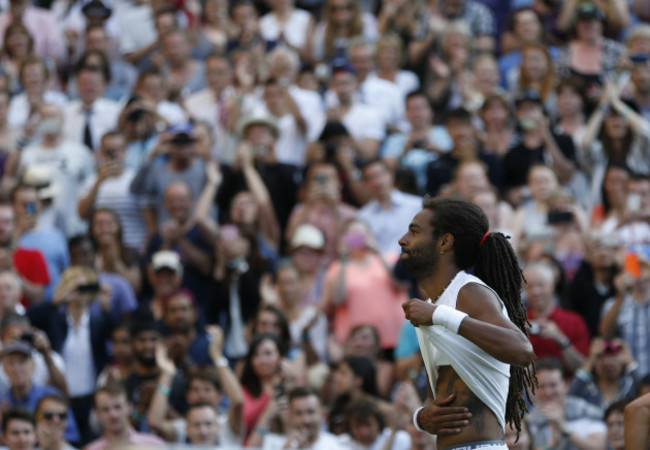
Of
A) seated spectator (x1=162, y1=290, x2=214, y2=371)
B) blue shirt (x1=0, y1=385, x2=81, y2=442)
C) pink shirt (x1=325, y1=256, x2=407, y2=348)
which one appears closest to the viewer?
blue shirt (x1=0, y1=385, x2=81, y2=442)

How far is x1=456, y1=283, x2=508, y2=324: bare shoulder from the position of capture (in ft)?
19.8

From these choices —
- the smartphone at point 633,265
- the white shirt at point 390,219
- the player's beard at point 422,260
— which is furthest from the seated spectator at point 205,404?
the player's beard at point 422,260

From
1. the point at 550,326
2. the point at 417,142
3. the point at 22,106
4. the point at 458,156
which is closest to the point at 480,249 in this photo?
the point at 550,326

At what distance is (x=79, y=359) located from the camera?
11.9 meters

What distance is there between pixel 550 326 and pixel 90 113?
591 cm

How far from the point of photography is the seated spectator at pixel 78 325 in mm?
11844

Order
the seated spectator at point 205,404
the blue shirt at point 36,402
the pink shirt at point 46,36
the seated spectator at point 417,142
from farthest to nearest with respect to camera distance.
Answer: the pink shirt at point 46,36
the seated spectator at point 417,142
the blue shirt at point 36,402
the seated spectator at point 205,404

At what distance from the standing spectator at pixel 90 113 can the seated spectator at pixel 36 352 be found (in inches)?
141

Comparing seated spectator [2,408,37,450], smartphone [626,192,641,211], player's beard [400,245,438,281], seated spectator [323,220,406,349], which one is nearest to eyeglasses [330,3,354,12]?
seated spectator [323,220,406,349]

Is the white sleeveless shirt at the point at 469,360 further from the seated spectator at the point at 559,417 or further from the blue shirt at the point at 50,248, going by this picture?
the blue shirt at the point at 50,248

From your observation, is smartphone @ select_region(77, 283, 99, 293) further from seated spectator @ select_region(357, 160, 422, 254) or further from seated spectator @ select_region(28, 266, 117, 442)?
seated spectator @ select_region(357, 160, 422, 254)

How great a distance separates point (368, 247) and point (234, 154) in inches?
96.9

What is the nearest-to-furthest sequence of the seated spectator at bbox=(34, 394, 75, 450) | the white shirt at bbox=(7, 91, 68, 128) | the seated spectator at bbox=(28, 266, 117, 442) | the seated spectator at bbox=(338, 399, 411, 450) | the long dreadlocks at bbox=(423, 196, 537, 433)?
the long dreadlocks at bbox=(423, 196, 537, 433) < the seated spectator at bbox=(338, 399, 411, 450) < the seated spectator at bbox=(34, 394, 75, 450) < the seated spectator at bbox=(28, 266, 117, 442) < the white shirt at bbox=(7, 91, 68, 128)

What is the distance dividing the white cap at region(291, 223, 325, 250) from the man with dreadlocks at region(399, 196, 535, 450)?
6.23m
